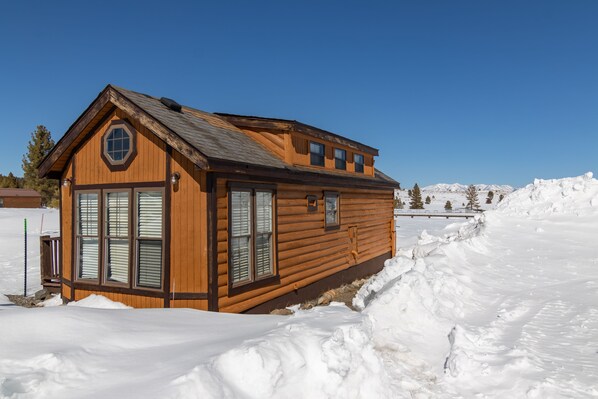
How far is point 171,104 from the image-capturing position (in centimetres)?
997

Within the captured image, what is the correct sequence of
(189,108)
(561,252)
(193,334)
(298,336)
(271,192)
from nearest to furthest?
(298,336)
(193,334)
(271,192)
(189,108)
(561,252)

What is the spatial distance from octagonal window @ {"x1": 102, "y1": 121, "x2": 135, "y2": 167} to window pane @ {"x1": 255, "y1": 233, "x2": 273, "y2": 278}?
349 cm

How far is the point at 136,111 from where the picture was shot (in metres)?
8.07

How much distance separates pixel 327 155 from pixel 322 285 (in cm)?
455

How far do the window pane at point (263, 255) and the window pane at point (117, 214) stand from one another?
9.63ft

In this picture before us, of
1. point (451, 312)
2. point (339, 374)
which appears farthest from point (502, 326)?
point (339, 374)

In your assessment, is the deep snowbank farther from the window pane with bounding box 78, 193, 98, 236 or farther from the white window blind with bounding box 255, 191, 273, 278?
the window pane with bounding box 78, 193, 98, 236

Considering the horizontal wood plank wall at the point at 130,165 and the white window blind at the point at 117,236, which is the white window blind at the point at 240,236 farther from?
the white window blind at the point at 117,236

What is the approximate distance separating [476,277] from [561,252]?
4.26 m

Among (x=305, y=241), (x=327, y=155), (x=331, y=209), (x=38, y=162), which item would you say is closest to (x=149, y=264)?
(x=305, y=241)

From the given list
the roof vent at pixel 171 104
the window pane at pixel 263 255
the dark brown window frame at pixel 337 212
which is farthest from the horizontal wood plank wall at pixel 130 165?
the dark brown window frame at pixel 337 212

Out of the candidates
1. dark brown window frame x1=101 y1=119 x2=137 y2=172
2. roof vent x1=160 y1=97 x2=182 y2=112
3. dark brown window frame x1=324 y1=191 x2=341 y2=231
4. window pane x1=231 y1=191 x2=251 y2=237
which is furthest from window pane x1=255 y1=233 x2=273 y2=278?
roof vent x1=160 y1=97 x2=182 y2=112

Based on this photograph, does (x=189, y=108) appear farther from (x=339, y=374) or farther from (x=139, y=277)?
(x=339, y=374)

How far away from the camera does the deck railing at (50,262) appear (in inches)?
425
